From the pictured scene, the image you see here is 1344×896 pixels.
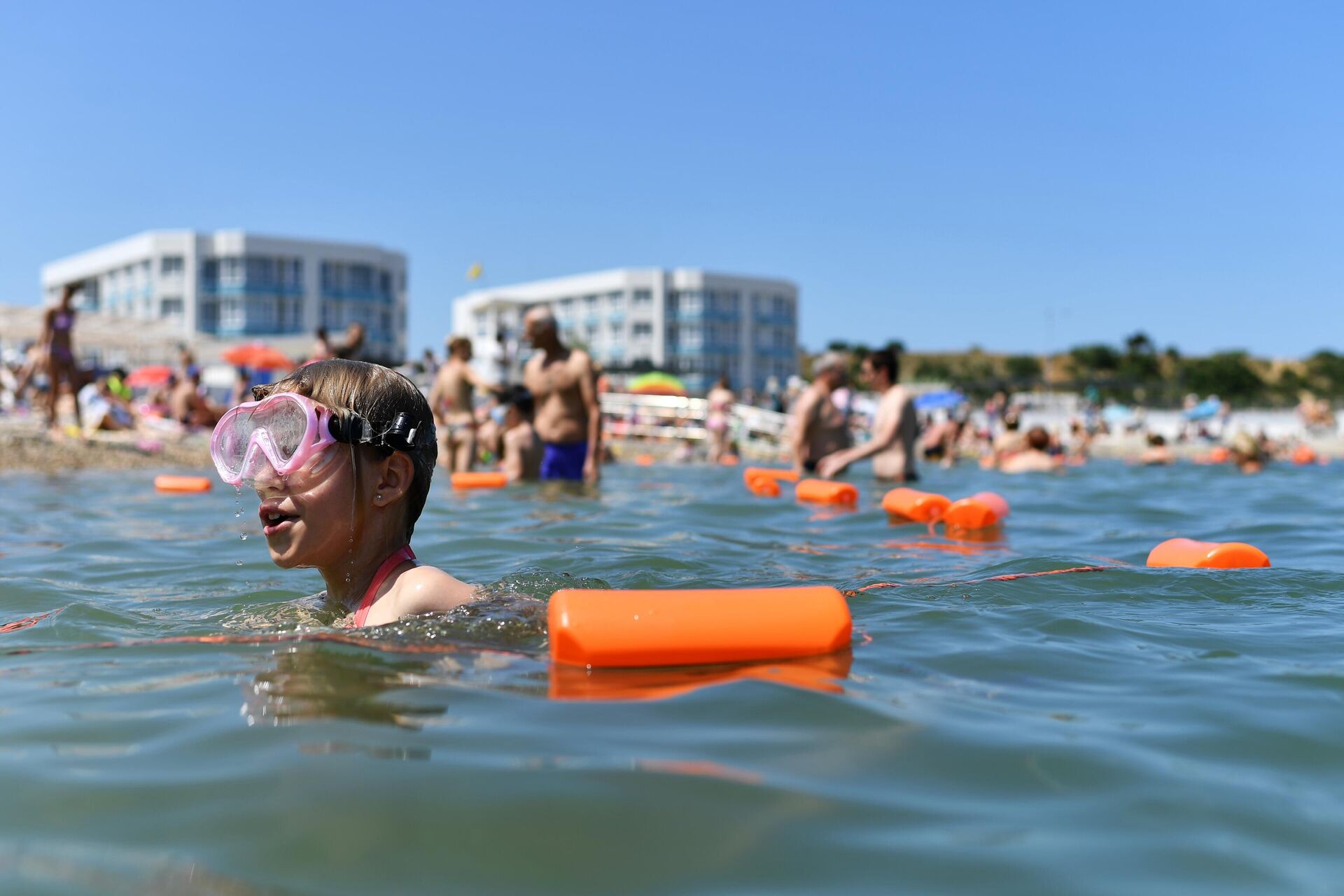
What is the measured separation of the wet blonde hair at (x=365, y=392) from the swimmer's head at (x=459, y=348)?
8.60 meters

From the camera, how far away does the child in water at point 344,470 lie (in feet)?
9.61

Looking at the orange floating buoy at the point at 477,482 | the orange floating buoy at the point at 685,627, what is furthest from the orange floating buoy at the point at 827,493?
the orange floating buoy at the point at 685,627

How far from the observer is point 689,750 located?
2.11 metres

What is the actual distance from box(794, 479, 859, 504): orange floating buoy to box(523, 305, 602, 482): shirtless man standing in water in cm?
187

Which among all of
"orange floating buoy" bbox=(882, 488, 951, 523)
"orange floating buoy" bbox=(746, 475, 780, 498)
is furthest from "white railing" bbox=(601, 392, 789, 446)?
"orange floating buoy" bbox=(882, 488, 951, 523)

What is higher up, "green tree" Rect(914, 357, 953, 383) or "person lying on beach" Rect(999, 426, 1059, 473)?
"green tree" Rect(914, 357, 953, 383)

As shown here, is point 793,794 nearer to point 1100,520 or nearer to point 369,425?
point 369,425

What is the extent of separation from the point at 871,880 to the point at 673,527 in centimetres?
521

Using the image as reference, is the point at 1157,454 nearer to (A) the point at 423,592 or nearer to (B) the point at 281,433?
(A) the point at 423,592

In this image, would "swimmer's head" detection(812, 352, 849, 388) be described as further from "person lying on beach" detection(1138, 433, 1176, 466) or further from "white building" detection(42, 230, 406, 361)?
"white building" detection(42, 230, 406, 361)

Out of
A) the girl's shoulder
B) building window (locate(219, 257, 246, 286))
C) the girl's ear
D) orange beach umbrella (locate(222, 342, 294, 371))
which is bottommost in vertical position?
the girl's shoulder

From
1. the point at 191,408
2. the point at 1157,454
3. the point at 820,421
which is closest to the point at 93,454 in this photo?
the point at 191,408

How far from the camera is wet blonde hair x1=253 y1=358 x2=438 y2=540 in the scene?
118 inches

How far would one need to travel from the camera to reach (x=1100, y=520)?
7.52 meters
